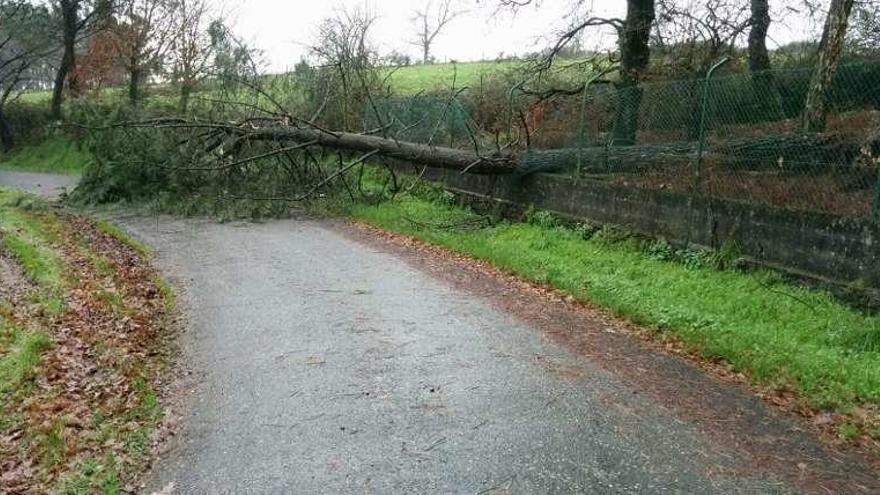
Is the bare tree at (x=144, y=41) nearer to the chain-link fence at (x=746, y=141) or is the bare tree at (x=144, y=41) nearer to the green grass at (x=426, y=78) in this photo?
the green grass at (x=426, y=78)

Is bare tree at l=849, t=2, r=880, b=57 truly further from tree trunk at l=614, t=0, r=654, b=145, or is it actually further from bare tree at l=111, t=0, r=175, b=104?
bare tree at l=111, t=0, r=175, b=104

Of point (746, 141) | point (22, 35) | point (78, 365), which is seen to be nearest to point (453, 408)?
point (78, 365)

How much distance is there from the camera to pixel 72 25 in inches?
1323

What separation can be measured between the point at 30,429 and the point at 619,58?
1427 centimetres

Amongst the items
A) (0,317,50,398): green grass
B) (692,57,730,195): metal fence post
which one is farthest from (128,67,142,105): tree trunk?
(692,57,730,195): metal fence post

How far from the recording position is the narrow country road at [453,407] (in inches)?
176

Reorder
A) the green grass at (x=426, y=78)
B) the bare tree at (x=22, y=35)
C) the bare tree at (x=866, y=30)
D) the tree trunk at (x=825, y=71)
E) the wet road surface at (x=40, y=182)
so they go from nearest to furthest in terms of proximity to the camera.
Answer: the tree trunk at (x=825, y=71) → the bare tree at (x=866, y=30) → the wet road surface at (x=40, y=182) → the green grass at (x=426, y=78) → the bare tree at (x=22, y=35)

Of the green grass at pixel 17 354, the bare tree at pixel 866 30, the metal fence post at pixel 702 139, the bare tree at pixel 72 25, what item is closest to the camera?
the green grass at pixel 17 354

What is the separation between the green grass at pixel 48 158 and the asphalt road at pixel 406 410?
24508 millimetres

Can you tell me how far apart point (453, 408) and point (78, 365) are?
3.65 m

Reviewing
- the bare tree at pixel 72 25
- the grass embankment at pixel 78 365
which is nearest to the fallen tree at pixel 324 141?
the grass embankment at pixel 78 365

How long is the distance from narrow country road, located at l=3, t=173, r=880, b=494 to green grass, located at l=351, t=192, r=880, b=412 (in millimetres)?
452

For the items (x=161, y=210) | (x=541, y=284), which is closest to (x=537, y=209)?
(x=541, y=284)

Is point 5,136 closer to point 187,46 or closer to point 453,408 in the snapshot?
point 187,46
